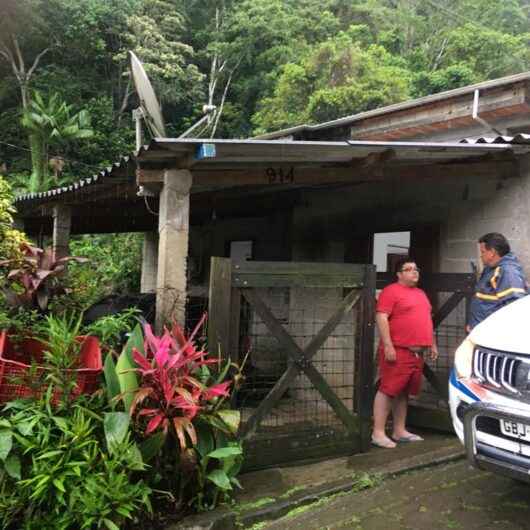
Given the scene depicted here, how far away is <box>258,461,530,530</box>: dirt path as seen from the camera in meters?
3.48

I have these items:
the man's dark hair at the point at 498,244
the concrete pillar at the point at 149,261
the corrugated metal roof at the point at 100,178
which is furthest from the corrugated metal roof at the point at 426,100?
the concrete pillar at the point at 149,261

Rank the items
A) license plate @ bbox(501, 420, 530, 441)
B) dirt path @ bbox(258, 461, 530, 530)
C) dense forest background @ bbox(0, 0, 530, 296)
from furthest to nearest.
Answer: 1. dense forest background @ bbox(0, 0, 530, 296)
2. dirt path @ bbox(258, 461, 530, 530)
3. license plate @ bbox(501, 420, 530, 441)

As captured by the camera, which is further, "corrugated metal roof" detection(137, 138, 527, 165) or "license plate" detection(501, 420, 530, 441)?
"corrugated metal roof" detection(137, 138, 527, 165)

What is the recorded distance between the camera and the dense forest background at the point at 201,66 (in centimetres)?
2259

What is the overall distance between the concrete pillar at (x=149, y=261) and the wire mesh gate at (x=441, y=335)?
810 centimetres

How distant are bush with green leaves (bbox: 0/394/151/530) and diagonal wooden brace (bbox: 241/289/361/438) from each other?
1.18 m

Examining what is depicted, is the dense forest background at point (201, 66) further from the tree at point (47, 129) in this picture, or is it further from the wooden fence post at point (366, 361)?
the wooden fence post at point (366, 361)

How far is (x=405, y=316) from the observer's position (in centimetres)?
483

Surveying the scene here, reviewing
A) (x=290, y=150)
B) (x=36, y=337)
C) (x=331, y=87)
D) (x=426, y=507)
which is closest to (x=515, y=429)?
(x=426, y=507)

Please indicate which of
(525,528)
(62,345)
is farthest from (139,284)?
(525,528)

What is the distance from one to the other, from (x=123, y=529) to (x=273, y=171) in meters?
3.15

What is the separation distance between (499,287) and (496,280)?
0.07m

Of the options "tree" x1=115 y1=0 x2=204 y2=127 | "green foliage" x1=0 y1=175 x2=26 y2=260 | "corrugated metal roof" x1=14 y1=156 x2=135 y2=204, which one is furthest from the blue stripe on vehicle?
"tree" x1=115 y1=0 x2=204 y2=127

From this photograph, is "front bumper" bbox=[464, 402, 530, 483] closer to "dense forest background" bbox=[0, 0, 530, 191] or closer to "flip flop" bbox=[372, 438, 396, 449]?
"flip flop" bbox=[372, 438, 396, 449]
